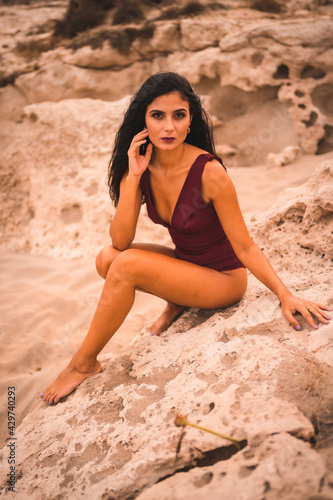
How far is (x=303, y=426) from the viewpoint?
3.95 ft

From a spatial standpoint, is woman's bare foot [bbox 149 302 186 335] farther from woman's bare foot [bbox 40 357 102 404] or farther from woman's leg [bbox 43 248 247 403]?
woman's bare foot [bbox 40 357 102 404]

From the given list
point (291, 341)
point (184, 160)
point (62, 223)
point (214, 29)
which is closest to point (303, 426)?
point (291, 341)

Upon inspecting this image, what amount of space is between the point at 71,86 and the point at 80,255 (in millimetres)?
4063

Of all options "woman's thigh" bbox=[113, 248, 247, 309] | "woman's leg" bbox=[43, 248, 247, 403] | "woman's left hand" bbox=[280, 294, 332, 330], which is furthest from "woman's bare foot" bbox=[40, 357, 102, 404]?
"woman's left hand" bbox=[280, 294, 332, 330]

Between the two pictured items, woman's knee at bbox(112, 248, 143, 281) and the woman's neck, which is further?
the woman's neck

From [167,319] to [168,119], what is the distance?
1.29m

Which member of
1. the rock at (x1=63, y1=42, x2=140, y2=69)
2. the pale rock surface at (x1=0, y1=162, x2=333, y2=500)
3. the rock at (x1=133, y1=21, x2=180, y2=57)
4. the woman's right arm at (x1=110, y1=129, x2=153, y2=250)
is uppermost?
the rock at (x1=133, y1=21, x2=180, y2=57)

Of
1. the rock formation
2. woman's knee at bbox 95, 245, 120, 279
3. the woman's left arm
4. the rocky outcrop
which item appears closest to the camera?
the rock formation

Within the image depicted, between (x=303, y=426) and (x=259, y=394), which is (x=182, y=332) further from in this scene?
(x=303, y=426)

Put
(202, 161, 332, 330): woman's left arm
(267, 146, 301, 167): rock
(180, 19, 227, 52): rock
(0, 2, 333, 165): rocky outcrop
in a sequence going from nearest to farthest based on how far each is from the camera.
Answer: (202, 161, 332, 330): woman's left arm, (267, 146, 301, 167): rock, (0, 2, 333, 165): rocky outcrop, (180, 19, 227, 52): rock

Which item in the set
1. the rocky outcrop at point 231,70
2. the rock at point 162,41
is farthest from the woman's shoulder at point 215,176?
the rock at point 162,41

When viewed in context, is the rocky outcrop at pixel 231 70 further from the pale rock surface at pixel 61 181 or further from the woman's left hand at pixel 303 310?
the woman's left hand at pixel 303 310

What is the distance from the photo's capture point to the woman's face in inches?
81.3

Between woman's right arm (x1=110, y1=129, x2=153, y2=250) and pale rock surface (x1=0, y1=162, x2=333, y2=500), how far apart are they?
2.31ft
